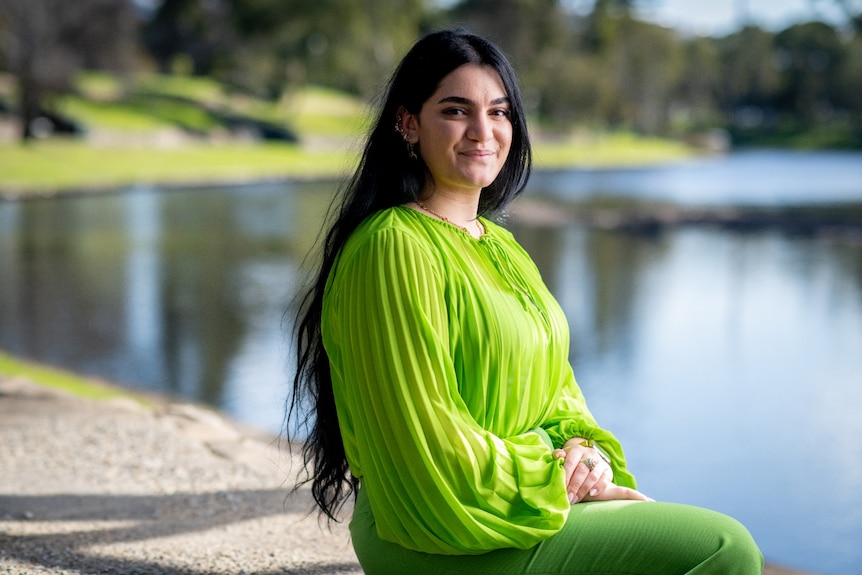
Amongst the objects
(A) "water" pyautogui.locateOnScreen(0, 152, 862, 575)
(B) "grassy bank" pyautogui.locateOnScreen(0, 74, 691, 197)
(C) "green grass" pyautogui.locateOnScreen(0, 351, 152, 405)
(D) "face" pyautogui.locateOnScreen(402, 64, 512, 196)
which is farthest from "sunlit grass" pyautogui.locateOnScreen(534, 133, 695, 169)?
(D) "face" pyautogui.locateOnScreen(402, 64, 512, 196)

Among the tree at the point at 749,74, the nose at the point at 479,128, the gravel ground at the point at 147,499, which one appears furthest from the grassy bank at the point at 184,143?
the tree at the point at 749,74

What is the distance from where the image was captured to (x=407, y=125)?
8.59 ft

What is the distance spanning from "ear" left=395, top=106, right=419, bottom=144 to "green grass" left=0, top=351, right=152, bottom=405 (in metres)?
6.41

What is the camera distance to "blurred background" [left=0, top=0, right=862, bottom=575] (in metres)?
9.57

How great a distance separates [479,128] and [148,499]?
317cm

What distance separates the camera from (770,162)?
6700 centimetres

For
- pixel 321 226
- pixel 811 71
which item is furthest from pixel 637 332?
pixel 811 71

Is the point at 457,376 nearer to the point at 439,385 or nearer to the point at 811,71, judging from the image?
the point at 439,385

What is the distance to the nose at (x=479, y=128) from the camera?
2.55 meters

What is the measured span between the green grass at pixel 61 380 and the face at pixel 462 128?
21.1ft

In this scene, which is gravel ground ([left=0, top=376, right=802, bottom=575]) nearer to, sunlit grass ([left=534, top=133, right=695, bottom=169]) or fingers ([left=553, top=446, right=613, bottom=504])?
fingers ([left=553, top=446, right=613, bottom=504])

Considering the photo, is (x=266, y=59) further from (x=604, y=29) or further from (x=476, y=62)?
(x=476, y=62)

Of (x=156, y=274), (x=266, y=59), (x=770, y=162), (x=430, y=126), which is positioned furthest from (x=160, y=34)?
(x=430, y=126)

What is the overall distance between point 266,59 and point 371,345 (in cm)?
5912
